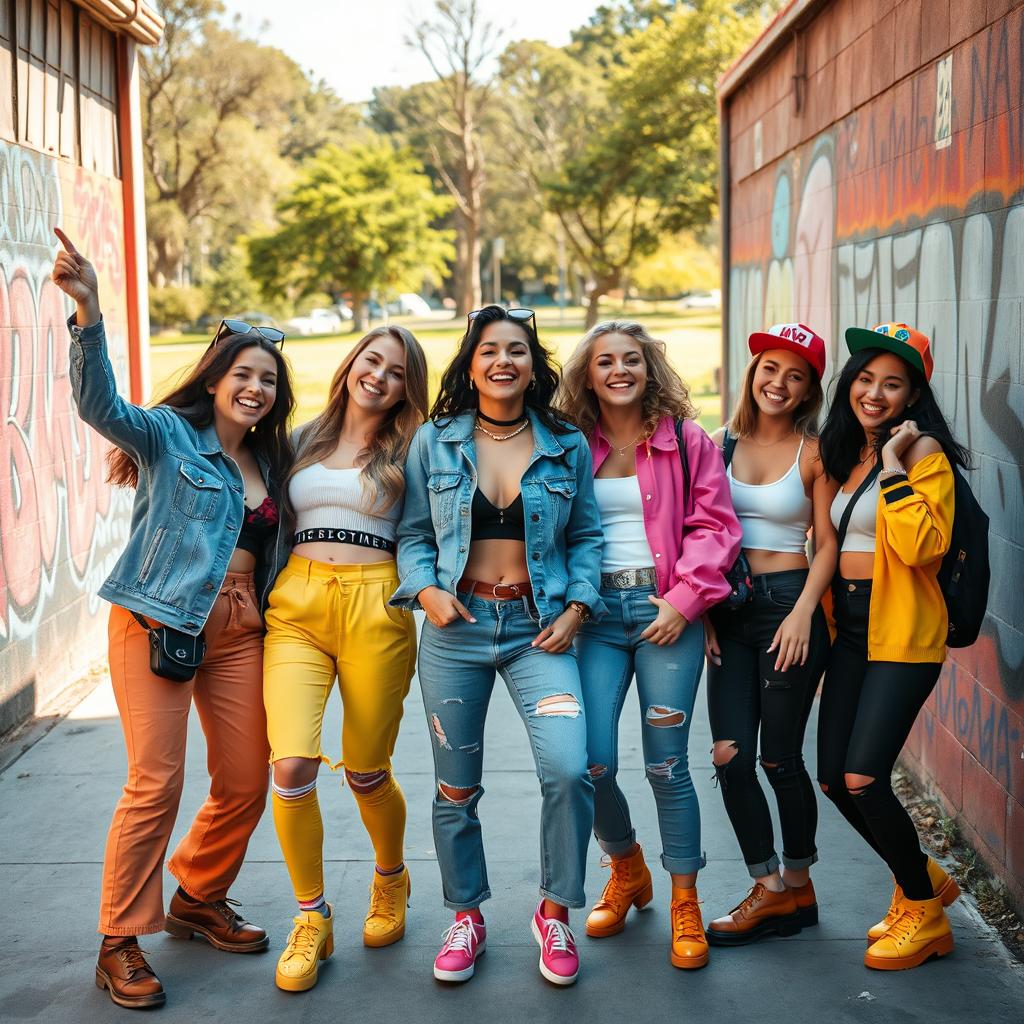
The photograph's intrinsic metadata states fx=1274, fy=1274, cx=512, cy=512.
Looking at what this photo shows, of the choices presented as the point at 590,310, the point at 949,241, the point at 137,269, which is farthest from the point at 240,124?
the point at 949,241

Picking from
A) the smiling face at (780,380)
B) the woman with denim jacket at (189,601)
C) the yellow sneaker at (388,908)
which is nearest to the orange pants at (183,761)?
the woman with denim jacket at (189,601)

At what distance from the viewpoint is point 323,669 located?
12.9 feet

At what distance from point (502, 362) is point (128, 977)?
216 centimetres

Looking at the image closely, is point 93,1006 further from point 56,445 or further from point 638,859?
point 56,445

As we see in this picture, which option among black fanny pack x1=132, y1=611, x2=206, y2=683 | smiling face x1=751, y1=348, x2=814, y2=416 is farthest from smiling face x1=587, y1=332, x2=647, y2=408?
black fanny pack x1=132, y1=611, x2=206, y2=683

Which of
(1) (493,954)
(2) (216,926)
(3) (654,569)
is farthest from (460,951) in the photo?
(3) (654,569)

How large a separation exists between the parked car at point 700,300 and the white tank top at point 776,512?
5853 centimetres

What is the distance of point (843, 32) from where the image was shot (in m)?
7.29

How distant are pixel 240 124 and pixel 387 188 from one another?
7.23m

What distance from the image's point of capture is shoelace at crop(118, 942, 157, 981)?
12.5 ft

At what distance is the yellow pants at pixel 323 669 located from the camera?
3840 mm

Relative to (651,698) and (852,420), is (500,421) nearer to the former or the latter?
(651,698)

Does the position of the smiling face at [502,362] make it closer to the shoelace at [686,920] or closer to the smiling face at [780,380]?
the smiling face at [780,380]

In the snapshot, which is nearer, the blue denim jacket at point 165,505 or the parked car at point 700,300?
the blue denim jacket at point 165,505
